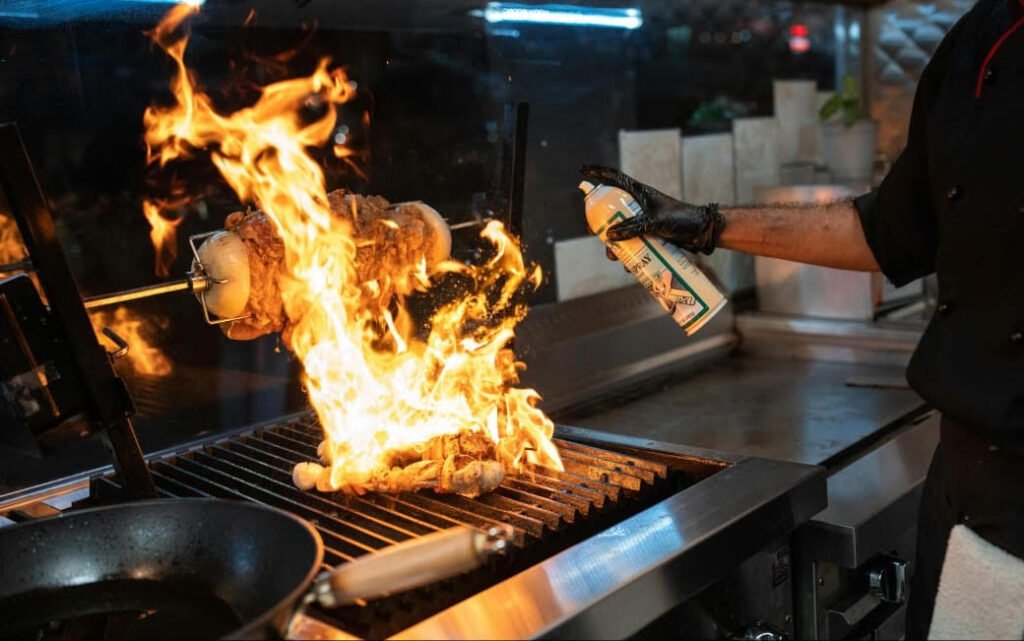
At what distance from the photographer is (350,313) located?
6.04ft

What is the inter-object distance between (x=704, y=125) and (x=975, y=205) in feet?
6.10

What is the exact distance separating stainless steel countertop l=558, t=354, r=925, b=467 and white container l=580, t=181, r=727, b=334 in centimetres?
50

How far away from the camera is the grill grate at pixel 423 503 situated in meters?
1.36

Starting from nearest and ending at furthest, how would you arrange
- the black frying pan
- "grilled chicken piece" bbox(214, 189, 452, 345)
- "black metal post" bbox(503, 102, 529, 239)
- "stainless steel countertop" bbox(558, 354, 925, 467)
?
the black frying pan → "grilled chicken piece" bbox(214, 189, 452, 345) → "black metal post" bbox(503, 102, 529, 239) → "stainless steel countertop" bbox(558, 354, 925, 467)

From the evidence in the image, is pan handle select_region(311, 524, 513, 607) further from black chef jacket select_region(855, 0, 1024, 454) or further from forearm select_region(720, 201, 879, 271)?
forearm select_region(720, 201, 879, 271)

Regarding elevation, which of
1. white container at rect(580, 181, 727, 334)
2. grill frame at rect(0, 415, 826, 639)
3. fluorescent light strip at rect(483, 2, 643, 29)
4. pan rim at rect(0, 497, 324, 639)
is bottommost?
grill frame at rect(0, 415, 826, 639)

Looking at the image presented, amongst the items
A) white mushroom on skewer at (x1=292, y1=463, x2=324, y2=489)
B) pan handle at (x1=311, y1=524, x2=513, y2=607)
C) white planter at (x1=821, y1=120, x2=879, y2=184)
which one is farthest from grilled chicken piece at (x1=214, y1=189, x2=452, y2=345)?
white planter at (x1=821, y1=120, x2=879, y2=184)

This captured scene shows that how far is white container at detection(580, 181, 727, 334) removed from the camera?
1690 mm

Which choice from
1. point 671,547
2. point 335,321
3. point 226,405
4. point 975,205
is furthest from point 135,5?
point 975,205

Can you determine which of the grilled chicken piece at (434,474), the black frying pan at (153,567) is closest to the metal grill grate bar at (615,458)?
the grilled chicken piece at (434,474)

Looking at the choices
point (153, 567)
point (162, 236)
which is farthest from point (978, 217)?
point (162, 236)

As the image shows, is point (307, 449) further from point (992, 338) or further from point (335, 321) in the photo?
point (992, 338)

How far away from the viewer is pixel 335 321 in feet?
5.89

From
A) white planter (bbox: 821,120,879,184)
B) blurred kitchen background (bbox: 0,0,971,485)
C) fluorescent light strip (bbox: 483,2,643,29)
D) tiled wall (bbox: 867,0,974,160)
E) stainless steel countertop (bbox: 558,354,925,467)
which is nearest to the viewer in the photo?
blurred kitchen background (bbox: 0,0,971,485)
